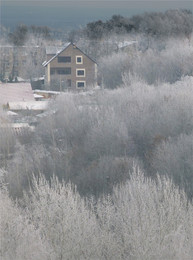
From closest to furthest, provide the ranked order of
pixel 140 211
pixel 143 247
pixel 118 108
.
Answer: pixel 143 247 → pixel 140 211 → pixel 118 108

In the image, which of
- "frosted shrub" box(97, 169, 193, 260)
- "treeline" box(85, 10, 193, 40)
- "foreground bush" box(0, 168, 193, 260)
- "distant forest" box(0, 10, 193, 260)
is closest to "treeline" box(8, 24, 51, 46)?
"distant forest" box(0, 10, 193, 260)

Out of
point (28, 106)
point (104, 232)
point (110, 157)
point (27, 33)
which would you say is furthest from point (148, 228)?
point (27, 33)

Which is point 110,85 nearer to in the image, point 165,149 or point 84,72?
point 84,72

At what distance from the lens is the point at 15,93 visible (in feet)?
70.1

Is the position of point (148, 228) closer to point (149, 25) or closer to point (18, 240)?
point (18, 240)

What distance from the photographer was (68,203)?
6293 millimetres

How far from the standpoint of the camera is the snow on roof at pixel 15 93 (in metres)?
20.3

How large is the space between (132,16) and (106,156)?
17.6 m

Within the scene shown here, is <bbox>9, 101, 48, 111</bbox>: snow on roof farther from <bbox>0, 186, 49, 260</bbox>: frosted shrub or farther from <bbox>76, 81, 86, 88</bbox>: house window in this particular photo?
<bbox>0, 186, 49, 260</bbox>: frosted shrub

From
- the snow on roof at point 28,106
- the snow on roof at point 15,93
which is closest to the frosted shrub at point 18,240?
the snow on roof at point 28,106

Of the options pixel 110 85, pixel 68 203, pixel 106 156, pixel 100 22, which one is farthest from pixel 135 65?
pixel 68 203

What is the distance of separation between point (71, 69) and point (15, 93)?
12.8 ft

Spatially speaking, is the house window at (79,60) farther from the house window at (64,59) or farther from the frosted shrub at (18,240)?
the frosted shrub at (18,240)

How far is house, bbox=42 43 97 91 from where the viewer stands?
23.9 m
